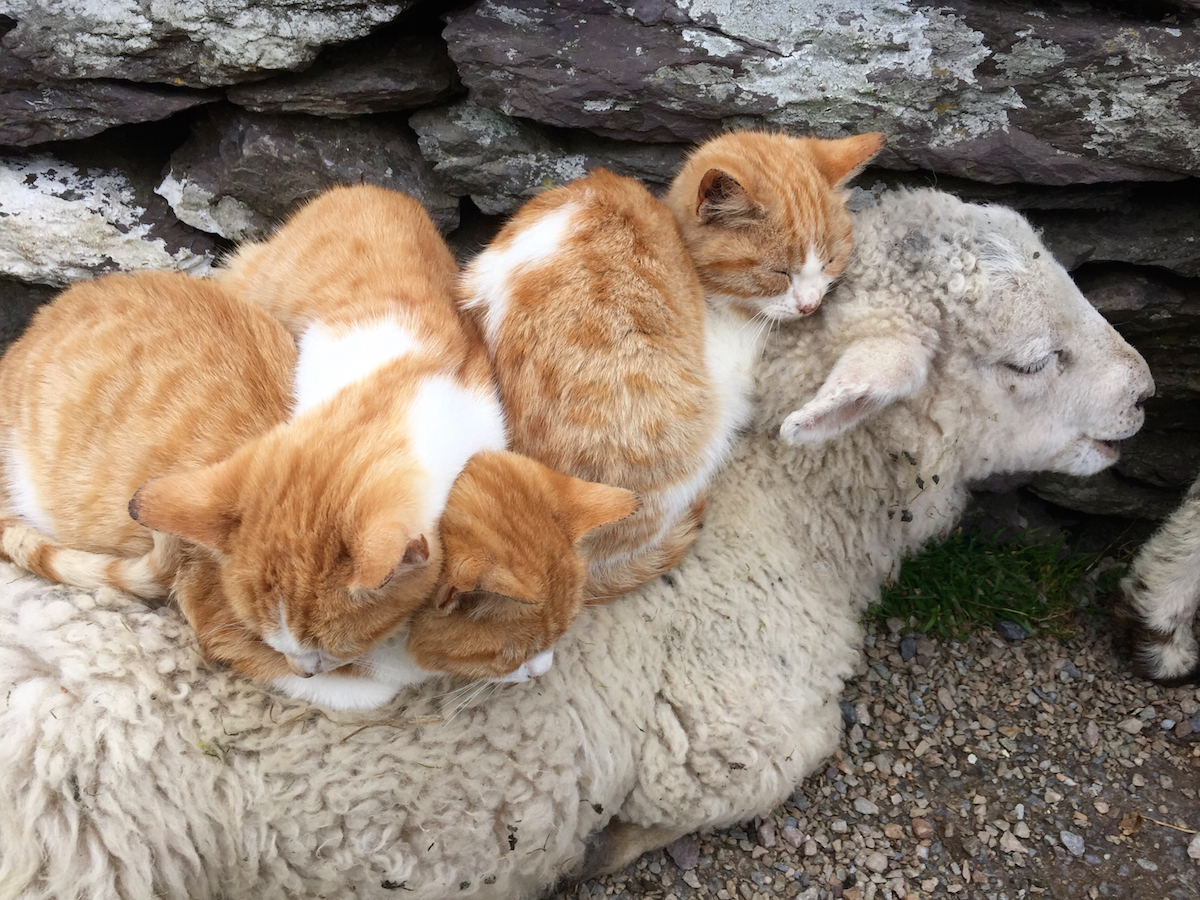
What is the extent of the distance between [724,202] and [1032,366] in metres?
1.20

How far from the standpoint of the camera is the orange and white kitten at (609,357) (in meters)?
2.95

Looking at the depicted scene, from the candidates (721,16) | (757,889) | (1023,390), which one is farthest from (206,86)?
(757,889)

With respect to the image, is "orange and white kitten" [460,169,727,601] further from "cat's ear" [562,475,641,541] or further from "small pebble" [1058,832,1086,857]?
"small pebble" [1058,832,1086,857]

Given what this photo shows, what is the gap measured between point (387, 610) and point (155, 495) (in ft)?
2.08

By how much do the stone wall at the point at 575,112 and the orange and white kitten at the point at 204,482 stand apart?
0.96 m

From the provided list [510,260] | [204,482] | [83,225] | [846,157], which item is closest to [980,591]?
[846,157]

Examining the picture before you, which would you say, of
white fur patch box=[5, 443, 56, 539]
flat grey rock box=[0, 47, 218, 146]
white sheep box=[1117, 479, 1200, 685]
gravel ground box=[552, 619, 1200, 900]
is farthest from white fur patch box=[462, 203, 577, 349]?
white sheep box=[1117, 479, 1200, 685]

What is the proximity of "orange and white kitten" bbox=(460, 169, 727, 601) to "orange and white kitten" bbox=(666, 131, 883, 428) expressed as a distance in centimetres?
11

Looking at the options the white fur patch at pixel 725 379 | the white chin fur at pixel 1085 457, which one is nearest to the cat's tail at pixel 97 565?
the white fur patch at pixel 725 379

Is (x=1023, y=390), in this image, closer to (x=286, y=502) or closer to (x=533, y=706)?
(x=533, y=706)

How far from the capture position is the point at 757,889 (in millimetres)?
3346

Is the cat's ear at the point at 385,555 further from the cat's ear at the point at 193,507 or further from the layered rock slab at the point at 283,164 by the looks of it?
the layered rock slab at the point at 283,164

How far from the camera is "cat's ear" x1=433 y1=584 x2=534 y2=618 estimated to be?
2.35 metres

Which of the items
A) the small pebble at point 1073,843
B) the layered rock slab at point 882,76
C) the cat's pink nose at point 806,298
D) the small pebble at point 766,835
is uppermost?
the layered rock slab at point 882,76
